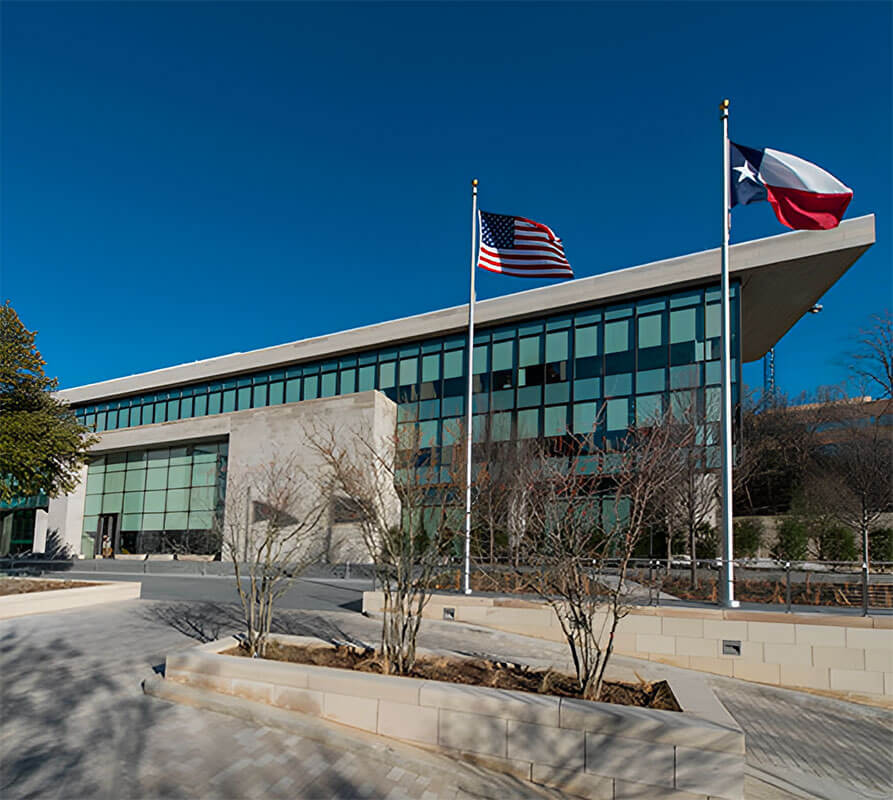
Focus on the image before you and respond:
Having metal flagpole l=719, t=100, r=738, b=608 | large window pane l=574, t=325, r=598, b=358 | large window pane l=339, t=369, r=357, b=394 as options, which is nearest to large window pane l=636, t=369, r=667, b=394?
large window pane l=574, t=325, r=598, b=358

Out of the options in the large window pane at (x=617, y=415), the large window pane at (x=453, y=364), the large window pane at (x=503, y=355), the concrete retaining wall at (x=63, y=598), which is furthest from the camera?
the large window pane at (x=453, y=364)

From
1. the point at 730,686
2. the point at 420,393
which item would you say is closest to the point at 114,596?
the point at 730,686

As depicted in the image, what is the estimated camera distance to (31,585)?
17.2m

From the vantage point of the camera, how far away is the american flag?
15.5 m

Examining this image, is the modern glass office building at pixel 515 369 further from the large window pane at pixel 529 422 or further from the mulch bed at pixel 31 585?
the mulch bed at pixel 31 585

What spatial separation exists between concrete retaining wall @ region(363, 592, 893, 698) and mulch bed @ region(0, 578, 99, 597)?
12.9 metres

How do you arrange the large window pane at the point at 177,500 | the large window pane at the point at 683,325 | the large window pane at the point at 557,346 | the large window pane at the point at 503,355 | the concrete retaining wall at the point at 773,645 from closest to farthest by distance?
the concrete retaining wall at the point at 773,645 < the large window pane at the point at 683,325 < the large window pane at the point at 557,346 < the large window pane at the point at 503,355 < the large window pane at the point at 177,500

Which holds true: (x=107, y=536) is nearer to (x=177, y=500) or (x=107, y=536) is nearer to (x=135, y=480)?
(x=135, y=480)

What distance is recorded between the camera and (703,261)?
25.9 m

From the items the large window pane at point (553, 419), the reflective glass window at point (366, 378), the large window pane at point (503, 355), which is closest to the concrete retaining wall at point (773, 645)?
the large window pane at point (553, 419)

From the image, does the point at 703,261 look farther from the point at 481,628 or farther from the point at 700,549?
the point at 481,628

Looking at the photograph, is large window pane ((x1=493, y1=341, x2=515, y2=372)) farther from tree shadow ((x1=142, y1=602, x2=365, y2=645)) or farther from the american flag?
tree shadow ((x1=142, y1=602, x2=365, y2=645))

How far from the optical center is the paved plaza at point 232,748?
219 inches

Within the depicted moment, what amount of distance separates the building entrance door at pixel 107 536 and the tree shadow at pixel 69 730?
109 ft
